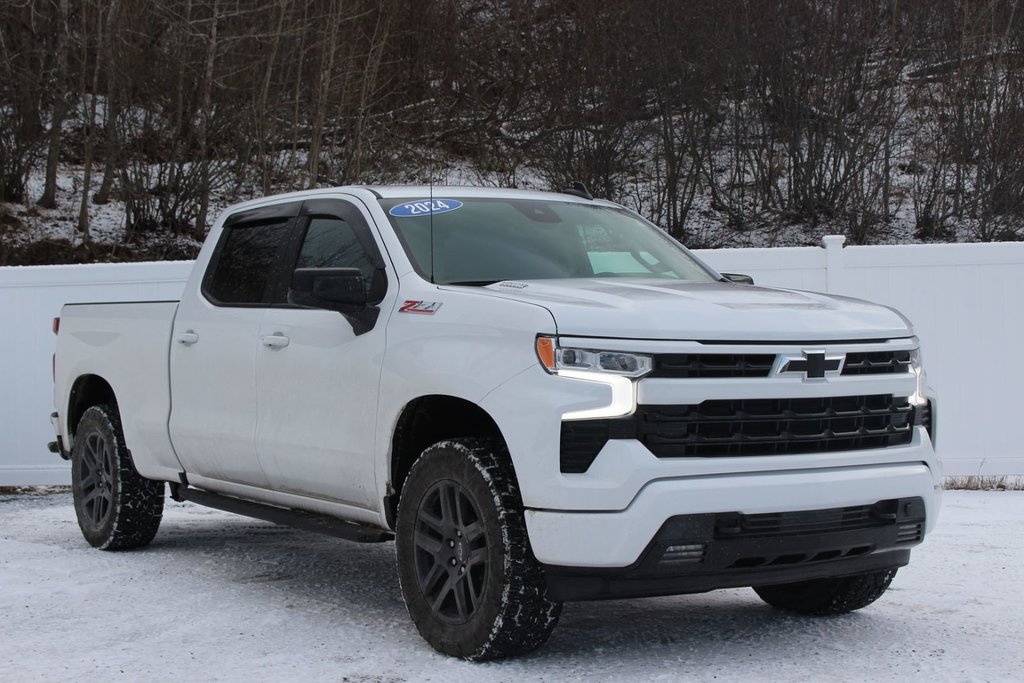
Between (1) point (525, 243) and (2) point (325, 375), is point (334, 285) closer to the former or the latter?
(2) point (325, 375)

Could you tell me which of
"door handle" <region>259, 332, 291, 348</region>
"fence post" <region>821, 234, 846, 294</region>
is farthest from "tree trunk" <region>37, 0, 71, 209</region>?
"door handle" <region>259, 332, 291, 348</region>

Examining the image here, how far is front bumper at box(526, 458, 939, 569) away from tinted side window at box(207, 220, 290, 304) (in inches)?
103

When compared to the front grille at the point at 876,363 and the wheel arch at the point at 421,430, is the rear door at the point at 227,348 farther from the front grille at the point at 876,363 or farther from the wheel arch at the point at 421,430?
the front grille at the point at 876,363

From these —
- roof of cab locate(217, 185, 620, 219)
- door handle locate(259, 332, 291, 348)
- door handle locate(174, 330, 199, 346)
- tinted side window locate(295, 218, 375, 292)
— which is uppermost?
roof of cab locate(217, 185, 620, 219)

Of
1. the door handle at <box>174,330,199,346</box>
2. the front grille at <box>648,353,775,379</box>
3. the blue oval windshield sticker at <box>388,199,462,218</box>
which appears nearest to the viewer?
the front grille at <box>648,353,775,379</box>

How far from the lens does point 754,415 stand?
15.0 feet

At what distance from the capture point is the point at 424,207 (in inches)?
236

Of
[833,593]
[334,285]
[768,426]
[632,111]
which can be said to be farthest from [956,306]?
[632,111]

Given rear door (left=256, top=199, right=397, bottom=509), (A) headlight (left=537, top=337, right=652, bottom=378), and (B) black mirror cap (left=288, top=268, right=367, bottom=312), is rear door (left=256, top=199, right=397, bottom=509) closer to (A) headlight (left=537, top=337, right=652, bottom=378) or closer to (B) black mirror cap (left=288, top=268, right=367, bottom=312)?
(B) black mirror cap (left=288, top=268, right=367, bottom=312)

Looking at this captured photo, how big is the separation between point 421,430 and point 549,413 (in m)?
1.04

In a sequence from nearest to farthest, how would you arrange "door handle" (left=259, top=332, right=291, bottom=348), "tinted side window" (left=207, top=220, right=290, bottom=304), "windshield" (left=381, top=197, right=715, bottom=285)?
"windshield" (left=381, top=197, right=715, bottom=285), "door handle" (left=259, top=332, right=291, bottom=348), "tinted side window" (left=207, top=220, right=290, bottom=304)

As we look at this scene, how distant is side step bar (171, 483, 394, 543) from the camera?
558cm

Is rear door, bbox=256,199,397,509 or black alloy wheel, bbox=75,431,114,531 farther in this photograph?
black alloy wheel, bbox=75,431,114,531

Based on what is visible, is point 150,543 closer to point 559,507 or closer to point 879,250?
point 559,507
